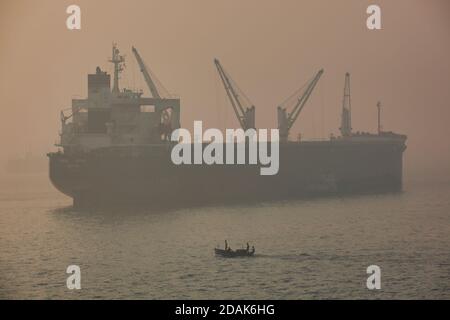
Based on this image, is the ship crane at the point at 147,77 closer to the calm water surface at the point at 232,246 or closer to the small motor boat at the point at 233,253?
the calm water surface at the point at 232,246

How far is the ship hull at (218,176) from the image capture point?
356ft

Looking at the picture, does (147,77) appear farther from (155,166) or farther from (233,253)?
(233,253)

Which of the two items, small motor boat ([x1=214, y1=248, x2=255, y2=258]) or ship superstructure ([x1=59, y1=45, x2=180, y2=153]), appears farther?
ship superstructure ([x1=59, y1=45, x2=180, y2=153])

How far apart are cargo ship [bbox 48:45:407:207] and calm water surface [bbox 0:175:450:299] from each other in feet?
23.5

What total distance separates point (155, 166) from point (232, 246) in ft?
143

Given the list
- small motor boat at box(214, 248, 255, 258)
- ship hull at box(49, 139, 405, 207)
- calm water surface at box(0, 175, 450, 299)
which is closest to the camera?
calm water surface at box(0, 175, 450, 299)

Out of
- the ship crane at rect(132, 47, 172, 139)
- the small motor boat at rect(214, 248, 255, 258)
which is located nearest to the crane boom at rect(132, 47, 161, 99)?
the ship crane at rect(132, 47, 172, 139)

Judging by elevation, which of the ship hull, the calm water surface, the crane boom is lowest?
the calm water surface

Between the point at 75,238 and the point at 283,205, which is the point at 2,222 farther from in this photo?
the point at 283,205

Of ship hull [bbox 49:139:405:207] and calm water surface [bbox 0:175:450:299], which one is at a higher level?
ship hull [bbox 49:139:405:207]

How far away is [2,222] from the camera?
95.9m

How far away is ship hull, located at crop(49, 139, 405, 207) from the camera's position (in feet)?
356

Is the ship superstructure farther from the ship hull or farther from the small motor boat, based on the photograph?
the small motor boat

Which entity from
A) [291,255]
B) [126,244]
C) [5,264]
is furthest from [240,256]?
[5,264]
